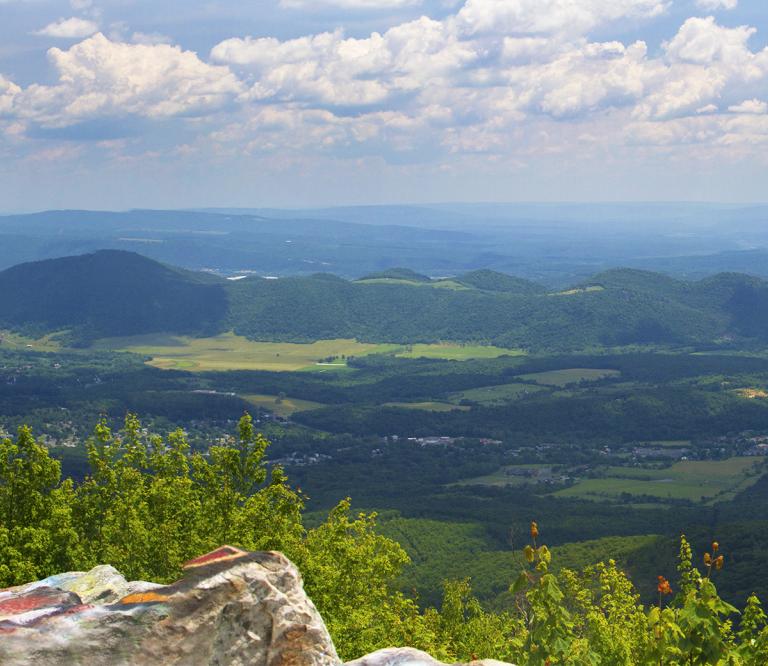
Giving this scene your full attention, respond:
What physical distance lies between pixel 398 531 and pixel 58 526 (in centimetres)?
13094

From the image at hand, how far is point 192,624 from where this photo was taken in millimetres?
17688

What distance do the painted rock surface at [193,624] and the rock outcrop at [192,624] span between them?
2 centimetres

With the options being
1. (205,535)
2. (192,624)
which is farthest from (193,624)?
(205,535)

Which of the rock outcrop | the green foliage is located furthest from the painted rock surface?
the green foliage

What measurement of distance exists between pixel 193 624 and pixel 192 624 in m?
0.02

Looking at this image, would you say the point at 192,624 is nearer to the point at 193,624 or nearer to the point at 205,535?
the point at 193,624

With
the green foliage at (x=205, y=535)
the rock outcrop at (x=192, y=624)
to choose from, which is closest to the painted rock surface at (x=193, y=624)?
the rock outcrop at (x=192, y=624)

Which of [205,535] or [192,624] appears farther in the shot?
[205,535]

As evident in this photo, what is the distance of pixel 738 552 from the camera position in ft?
419

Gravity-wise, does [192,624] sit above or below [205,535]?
above

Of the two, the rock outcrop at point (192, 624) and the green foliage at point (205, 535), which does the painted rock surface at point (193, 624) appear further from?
the green foliage at point (205, 535)

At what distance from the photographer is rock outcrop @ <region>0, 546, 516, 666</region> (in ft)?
56.7

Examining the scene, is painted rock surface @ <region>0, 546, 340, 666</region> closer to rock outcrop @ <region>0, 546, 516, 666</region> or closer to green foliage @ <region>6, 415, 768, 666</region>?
rock outcrop @ <region>0, 546, 516, 666</region>

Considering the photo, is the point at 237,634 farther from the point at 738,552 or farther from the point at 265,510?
the point at 738,552
